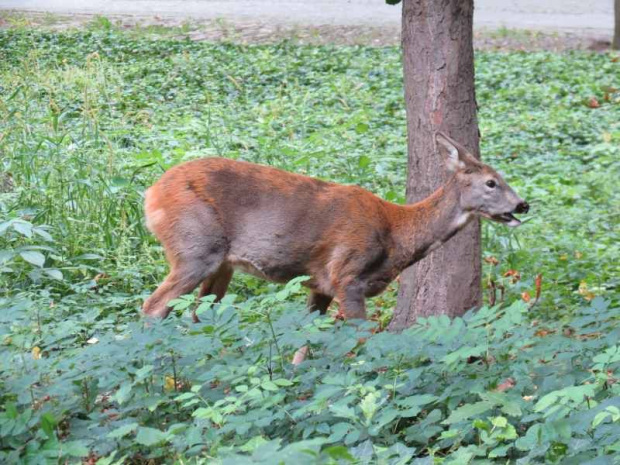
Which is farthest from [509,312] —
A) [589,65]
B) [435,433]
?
[589,65]

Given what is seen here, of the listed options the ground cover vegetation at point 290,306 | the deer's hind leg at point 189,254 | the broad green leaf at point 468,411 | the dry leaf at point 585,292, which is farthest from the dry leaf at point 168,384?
the dry leaf at point 585,292

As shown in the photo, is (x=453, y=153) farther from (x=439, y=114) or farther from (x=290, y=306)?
(x=290, y=306)

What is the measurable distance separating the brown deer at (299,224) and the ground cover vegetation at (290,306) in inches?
19.3

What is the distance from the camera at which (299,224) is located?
738 cm

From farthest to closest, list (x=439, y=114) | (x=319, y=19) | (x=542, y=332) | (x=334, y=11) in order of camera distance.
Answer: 1. (x=334, y=11)
2. (x=319, y=19)
3. (x=439, y=114)
4. (x=542, y=332)

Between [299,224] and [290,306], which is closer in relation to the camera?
[290,306]

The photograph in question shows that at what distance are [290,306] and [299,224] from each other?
845 mm

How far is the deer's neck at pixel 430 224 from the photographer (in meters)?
7.39

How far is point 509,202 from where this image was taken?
746 centimetres

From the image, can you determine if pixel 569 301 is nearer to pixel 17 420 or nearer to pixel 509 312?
pixel 509 312

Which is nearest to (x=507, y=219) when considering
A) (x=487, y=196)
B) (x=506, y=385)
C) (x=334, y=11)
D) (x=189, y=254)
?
(x=487, y=196)

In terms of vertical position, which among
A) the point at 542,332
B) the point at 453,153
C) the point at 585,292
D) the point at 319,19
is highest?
the point at 453,153

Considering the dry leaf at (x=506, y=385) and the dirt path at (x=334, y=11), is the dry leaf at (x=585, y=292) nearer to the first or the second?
the dry leaf at (x=506, y=385)

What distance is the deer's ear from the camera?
6.87 m
